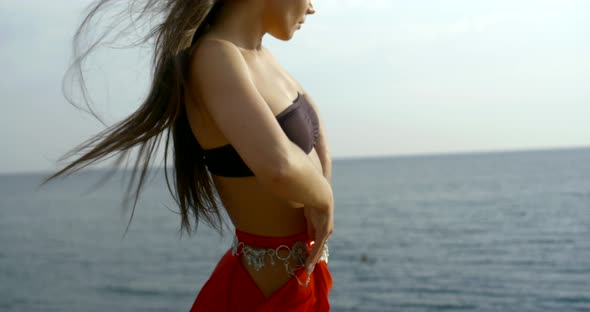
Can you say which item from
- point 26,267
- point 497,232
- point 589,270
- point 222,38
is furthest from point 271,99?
point 497,232

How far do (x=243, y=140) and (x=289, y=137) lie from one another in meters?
0.26

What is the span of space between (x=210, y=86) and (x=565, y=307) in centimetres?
1759

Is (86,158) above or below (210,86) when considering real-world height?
below

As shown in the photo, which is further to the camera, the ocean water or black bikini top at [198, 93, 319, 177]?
the ocean water

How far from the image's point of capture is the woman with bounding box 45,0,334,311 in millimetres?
1900

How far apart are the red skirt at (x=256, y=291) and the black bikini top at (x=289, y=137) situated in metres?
0.25

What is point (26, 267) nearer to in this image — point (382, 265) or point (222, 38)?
point (382, 265)

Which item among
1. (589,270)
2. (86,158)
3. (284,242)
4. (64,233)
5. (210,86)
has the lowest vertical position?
(64,233)

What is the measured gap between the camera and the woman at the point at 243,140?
74.8 inches

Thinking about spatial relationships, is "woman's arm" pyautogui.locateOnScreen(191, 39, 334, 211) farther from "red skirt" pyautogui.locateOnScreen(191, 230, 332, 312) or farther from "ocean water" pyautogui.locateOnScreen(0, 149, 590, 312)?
"ocean water" pyautogui.locateOnScreen(0, 149, 590, 312)

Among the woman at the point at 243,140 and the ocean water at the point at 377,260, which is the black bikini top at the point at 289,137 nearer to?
the woman at the point at 243,140

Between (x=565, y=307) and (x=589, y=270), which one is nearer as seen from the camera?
(x=565, y=307)

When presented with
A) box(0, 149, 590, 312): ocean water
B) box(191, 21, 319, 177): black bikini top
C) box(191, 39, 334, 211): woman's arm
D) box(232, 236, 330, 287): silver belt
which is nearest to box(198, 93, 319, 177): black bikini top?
box(191, 21, 319, 177): black bikini top

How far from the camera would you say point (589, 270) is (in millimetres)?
22406
